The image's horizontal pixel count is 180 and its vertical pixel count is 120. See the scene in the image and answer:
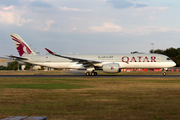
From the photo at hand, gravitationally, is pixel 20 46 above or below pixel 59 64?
above

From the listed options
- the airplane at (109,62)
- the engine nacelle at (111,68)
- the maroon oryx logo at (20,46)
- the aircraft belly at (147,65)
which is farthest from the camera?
the maroon oryx logo at (20,46)

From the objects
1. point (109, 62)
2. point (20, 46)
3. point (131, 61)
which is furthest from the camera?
point (20, 46)

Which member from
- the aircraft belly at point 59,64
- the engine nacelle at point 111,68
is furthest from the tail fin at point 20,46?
the engine nacelle at point 111,68

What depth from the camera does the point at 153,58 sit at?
122 ft

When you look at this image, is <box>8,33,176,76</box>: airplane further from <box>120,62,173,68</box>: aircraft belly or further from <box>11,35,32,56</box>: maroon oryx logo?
<box>11,35,32,56</box>: maroon oryx logo

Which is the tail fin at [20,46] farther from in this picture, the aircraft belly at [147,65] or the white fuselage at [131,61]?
the aircraft belly at [147,65]

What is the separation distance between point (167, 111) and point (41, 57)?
33.9m

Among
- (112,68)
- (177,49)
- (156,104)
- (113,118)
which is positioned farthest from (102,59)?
(177,49)

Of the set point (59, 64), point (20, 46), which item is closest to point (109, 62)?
point (59, 64)

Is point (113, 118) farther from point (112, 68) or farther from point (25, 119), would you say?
point (112, 68)

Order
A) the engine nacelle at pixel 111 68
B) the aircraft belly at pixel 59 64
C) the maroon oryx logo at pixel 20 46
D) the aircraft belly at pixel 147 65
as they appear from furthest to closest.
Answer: the maroon oryx logo at pixel 20 46 → the aircraft belly at pixel 59 64 → the aircraft belly at pixel 147 65 → the engine nacelle at pixel 111 68

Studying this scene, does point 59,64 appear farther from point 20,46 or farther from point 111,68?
point 111,68

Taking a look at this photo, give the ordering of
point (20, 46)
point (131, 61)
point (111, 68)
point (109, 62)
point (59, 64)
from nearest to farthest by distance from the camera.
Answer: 1. point (111, 68)
2. point (131, 61)
3. point (109, 62)
4. point (59, 64)
5. point (20, 46)

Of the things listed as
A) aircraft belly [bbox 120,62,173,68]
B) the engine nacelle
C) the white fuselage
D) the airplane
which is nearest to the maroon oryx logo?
the airplane
